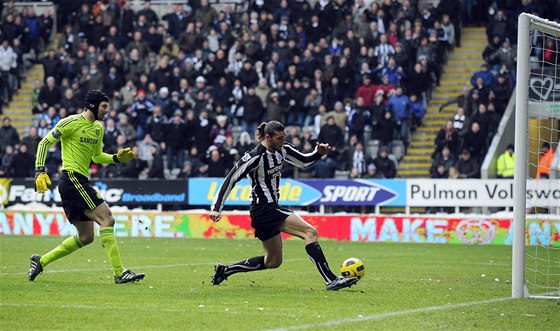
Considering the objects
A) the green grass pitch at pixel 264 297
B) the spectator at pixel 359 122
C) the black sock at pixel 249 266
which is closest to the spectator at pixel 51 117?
the spectator at pixel 359 122

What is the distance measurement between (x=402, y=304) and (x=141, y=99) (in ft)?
61.4

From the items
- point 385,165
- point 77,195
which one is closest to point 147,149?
point 385,165

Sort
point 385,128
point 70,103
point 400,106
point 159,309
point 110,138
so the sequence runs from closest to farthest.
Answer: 1. point 159,309
2. point 385,128
3. point 400,106
4. point 110,138
5. point 70,103

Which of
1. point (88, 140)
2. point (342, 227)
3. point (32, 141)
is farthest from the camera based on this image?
point (32, 141)

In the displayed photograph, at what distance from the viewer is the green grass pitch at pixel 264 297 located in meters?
8.97

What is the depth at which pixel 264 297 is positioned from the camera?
438 inches

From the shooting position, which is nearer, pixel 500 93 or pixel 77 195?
pixel 77 195

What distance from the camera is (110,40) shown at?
3091cm

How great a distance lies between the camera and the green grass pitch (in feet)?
29.4

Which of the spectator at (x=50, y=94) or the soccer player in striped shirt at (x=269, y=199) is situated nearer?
the soccer player in striped shirt at (x=269, y=199)

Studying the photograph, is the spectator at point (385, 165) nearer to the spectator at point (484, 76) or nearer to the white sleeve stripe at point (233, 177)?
the spectator at point (484, 76)

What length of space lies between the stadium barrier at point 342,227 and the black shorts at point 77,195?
868 cm

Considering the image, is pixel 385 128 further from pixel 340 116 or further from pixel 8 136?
pixel 8 136

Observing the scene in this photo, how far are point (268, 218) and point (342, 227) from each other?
1149 centimetres
